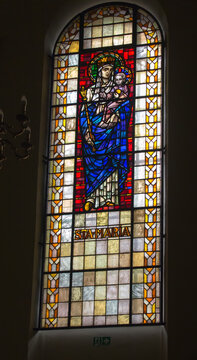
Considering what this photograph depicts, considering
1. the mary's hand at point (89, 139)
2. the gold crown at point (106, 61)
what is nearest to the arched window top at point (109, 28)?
the gold crown at point (106, 61)

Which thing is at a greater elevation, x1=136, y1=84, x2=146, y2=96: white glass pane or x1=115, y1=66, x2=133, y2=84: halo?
x1=115, y1=66, x2=133, y2=84: halo

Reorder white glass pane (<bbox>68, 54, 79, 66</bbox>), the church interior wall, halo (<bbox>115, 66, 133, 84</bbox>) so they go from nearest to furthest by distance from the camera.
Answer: the church interior wall → halo (<bbox>115, 66, 133, 84</bbox>) → white glass pane (<bbox>68, 54, 79, 66</bbox>)

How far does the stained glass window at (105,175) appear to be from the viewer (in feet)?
48.5

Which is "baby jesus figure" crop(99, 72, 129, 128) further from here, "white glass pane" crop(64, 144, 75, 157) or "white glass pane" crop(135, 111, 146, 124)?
"white glass pane" crop(64, 144, 75, 157)

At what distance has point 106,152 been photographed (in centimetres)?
1576

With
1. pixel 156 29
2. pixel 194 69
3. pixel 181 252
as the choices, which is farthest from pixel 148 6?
pixel 181 252

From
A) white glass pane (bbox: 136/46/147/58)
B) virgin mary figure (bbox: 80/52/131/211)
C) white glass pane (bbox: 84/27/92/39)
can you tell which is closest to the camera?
virgin mary figure (bbox: 80/52/131/211)

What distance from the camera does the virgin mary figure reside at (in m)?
15.5

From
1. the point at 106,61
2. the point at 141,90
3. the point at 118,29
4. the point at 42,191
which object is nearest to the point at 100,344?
the point at 42,191

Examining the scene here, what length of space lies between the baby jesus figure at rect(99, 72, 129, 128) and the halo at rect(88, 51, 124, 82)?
0.28 m

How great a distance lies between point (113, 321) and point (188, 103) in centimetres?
333

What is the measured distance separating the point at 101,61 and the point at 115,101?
2.63 feet

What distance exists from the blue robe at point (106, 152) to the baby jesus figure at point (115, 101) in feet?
0.18

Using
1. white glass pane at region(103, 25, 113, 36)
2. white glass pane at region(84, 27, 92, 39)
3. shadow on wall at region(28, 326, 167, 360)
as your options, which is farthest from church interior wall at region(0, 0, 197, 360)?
white glass pane at region(103, 25, 113, 36)
